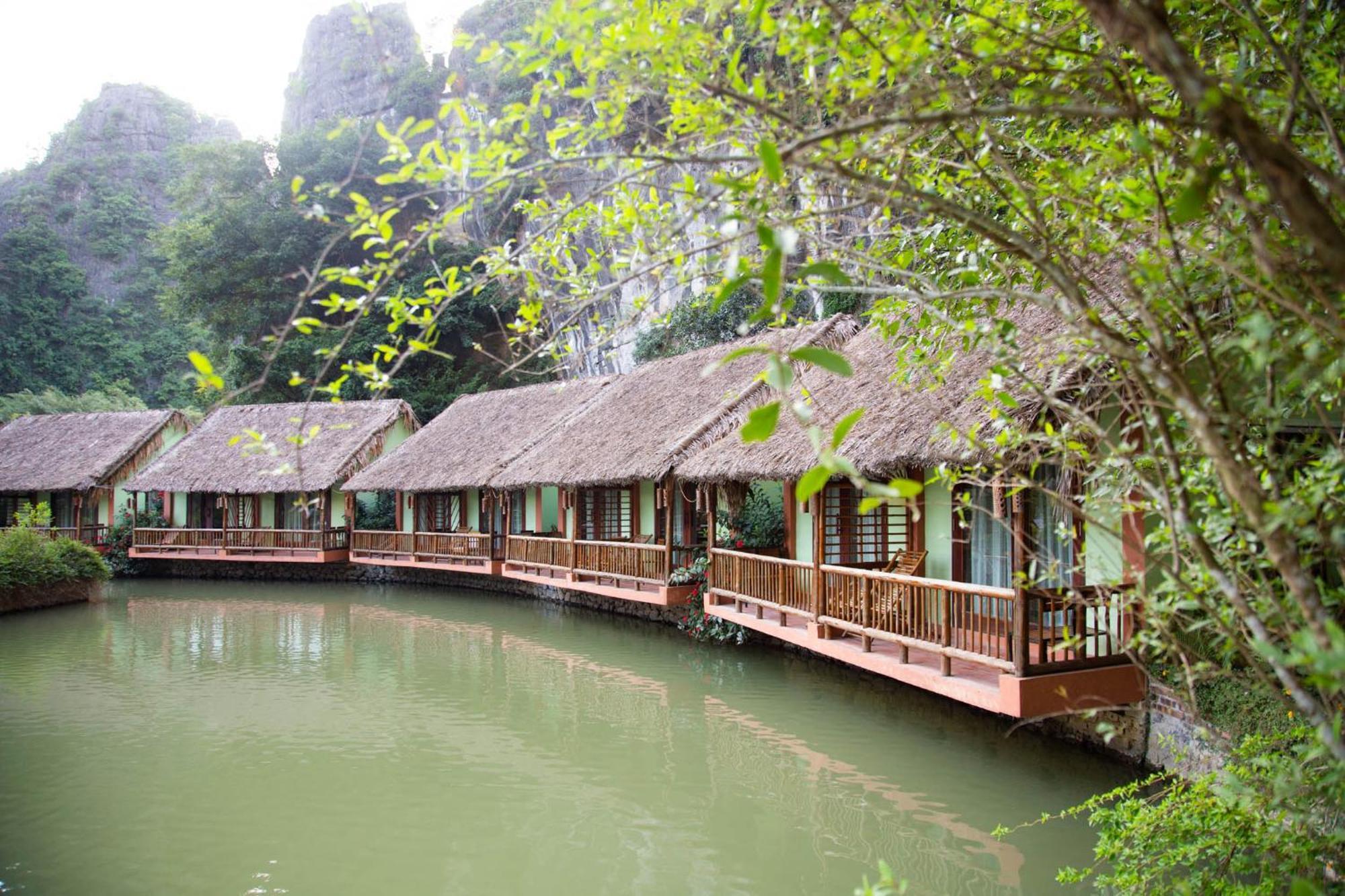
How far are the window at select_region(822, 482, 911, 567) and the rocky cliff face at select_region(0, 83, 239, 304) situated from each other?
36558mm

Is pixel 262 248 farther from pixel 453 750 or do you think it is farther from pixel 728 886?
pixel 728 886

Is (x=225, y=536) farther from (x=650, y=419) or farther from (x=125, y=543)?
(x=650, y=419)

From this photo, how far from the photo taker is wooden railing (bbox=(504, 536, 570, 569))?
1605 cm

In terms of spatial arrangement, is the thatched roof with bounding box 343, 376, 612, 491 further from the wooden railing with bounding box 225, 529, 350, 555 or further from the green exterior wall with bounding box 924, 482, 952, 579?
the green exterior wall with bounding box 924, 482, 952, 579

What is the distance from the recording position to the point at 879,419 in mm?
8859

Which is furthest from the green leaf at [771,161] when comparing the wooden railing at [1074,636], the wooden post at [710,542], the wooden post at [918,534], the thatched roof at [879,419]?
the wooden post at [710,542]

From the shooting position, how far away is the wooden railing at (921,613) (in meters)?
6.88

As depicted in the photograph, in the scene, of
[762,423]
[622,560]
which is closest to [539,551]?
[622,560]

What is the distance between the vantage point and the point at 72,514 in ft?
84.1

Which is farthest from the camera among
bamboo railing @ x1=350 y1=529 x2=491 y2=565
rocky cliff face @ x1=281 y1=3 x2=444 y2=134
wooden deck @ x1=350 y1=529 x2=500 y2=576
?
rocky cliff face @ x1=281 y1=3 x2=444 y2=134

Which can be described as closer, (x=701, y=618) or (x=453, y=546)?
(x=701, y=618)

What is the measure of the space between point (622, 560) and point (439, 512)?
33.0 feet

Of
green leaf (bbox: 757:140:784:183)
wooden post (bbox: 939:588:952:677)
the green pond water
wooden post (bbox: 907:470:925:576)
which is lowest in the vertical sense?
the green pond water

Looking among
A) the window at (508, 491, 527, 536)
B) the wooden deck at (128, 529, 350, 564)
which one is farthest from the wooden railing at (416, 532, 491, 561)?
the wooden deck at (128, 529, 350, 564)
